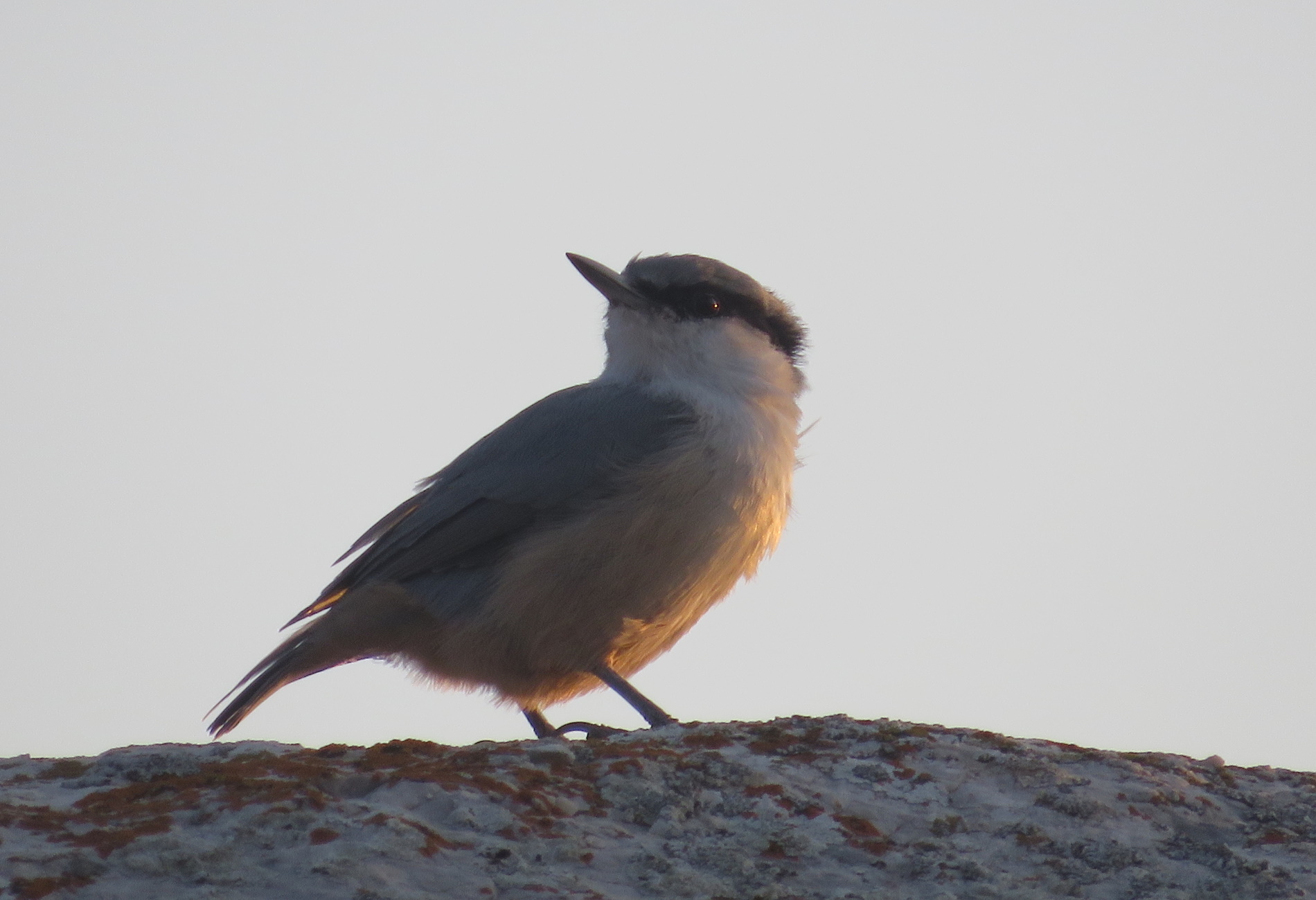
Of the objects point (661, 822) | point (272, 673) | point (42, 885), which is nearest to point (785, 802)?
point (661, 822)

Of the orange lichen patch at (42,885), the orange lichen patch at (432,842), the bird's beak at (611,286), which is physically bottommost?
the orange lichen patch at (42,885)

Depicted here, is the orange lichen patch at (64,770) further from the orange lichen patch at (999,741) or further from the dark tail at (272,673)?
the dark tail at (272,673)

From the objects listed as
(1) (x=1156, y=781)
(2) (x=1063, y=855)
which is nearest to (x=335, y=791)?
(2) (x=1063, y=855)

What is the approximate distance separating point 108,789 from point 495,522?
9.07ft

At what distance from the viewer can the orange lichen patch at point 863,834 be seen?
2.68 m

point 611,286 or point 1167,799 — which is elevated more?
point 611,286

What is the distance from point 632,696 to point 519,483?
1035 mm

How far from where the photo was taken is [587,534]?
17.1ft

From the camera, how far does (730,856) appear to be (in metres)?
2.57

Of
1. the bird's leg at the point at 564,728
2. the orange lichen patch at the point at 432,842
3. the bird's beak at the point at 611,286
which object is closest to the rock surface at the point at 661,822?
the orange lichen patch at the point at 432,842

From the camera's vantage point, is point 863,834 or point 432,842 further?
point 863,834

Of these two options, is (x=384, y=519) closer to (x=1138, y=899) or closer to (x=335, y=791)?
(x=335, y=791)

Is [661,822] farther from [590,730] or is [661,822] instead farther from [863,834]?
[590,730]

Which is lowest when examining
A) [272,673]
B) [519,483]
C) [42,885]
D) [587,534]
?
[42,885]
